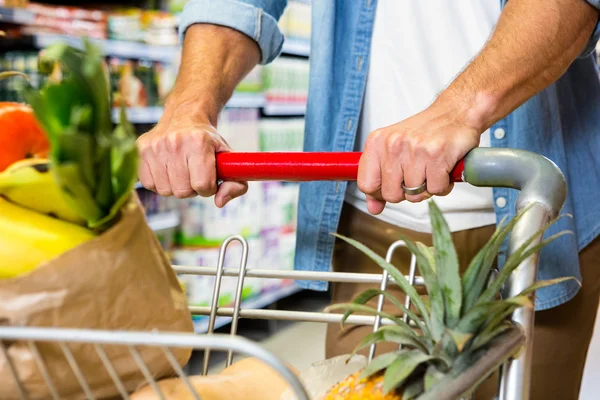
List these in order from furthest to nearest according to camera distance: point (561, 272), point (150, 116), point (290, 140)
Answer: point (290, 140), point (150, 116), point (561, 272)

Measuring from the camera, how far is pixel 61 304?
0.58 metres

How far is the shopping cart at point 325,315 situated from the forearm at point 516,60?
117 millimetres

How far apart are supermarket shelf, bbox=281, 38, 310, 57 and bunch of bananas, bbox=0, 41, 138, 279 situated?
3656mm

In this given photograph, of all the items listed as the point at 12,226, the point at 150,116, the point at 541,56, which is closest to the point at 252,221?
the point at 150,116

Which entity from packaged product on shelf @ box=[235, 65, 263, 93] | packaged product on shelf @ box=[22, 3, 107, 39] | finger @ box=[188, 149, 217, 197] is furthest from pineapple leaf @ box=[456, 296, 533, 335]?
packaged product on shelf @ box=[235, 65, 263, 93]

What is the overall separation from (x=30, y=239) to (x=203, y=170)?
476 millimetres

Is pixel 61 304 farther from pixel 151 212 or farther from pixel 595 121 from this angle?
pixel 151 212

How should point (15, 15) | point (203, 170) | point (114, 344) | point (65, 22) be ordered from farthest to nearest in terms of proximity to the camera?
1. point (65, 22)
2. point (15, 15)
3. point (203, 170)
4. point (114, 344)

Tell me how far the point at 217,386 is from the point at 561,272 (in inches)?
32.7

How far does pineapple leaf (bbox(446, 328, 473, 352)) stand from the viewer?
1.94 ft

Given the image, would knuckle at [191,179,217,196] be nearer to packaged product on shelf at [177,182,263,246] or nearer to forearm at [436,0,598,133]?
forearm at [436,0,598,133]

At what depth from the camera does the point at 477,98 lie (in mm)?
993

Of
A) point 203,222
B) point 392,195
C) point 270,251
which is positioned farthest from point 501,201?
point 270,251

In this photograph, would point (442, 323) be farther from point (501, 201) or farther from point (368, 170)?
point (501, 201)
